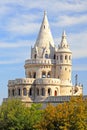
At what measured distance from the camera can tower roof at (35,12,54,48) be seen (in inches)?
4273

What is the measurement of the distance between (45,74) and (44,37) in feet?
20.3

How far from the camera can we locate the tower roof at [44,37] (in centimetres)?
10854

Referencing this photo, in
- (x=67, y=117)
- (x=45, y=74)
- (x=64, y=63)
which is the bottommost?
(x=67, y=117)

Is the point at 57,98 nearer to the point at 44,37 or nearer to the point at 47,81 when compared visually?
the point at 47,81

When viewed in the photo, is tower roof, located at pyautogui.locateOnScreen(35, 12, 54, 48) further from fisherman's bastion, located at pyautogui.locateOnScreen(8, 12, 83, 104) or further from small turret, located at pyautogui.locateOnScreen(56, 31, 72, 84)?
small turret, located at pyautogui.locateOnScreen(56, 31, 72, 84)

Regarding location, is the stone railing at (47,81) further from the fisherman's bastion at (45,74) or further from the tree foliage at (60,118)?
the tree foliage at (60,118)

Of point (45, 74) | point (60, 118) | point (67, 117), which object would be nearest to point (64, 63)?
point (45, 74)

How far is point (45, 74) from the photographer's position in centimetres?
10719

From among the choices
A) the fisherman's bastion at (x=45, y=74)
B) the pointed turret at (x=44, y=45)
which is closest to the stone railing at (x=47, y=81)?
the fisherman's bastion at (x=45, y=74)

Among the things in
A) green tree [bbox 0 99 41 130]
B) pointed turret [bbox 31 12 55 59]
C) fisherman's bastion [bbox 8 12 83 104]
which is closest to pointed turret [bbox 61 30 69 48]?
fisherman's bastion [bbox 8 12 83 104]

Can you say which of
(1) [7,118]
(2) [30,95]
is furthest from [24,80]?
(1) [7,118]

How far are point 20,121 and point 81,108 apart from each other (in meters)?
11.4

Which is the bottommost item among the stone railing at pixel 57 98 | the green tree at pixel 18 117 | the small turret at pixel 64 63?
the green tree at pixel 18 117

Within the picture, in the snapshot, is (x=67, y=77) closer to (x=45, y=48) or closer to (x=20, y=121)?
(x=45, y=48)
